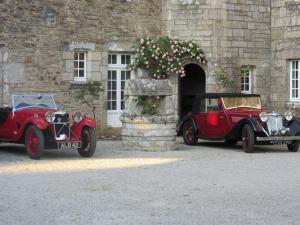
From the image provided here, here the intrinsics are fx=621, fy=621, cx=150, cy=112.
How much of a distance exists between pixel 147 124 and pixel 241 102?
2.74m

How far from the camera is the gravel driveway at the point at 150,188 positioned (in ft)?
22.1

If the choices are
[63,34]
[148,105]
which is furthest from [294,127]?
[63,34]

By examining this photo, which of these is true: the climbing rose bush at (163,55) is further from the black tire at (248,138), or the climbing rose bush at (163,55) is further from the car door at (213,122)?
the black tire at (248,138)

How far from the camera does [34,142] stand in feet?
40.3

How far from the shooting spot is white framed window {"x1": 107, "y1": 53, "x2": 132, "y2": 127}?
1959cm

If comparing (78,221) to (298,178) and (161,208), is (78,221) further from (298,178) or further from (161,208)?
(298,178)

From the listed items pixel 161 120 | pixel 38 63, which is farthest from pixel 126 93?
pixel 38 63

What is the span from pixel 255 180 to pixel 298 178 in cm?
79

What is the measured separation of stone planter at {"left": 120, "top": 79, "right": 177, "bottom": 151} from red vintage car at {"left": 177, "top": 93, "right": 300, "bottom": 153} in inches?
52.7

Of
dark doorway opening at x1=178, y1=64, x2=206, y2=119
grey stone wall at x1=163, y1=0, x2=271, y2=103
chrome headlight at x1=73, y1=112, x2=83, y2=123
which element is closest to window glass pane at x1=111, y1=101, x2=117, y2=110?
grey stone wall at x1=163, y1=0, x2=271, y2=103

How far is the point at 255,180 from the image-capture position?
376 inches

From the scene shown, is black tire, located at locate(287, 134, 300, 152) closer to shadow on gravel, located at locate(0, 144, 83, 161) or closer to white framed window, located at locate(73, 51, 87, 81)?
shadow on gravel, located at locate(0, 144, 83, 161)

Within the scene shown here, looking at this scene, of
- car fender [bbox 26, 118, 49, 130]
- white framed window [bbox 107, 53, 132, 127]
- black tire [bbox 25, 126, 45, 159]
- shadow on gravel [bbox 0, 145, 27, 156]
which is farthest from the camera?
white framed window [bbox 107, 53, 132, 127]

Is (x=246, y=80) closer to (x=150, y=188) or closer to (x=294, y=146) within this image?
(x=294, y=146)
